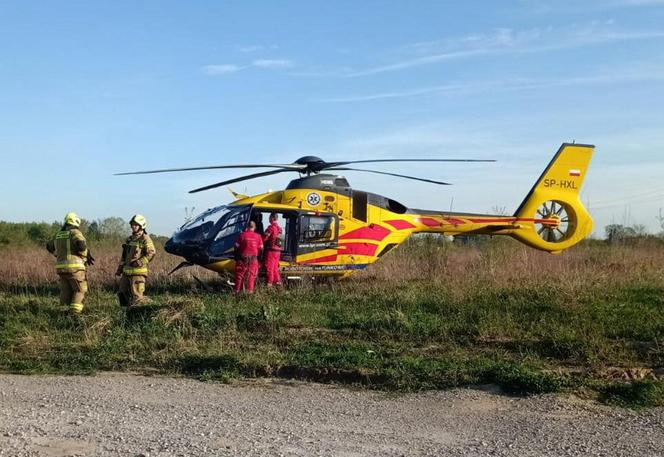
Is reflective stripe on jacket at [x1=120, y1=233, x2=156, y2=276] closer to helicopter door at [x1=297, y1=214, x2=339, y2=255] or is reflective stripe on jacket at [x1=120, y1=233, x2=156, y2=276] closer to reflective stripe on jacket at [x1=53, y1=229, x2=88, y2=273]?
reflective stripe on jacket at [x1=53, y1=229, x2=88, y2=273]

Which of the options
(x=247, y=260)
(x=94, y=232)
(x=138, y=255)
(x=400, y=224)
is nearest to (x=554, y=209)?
(x=400, y=224)

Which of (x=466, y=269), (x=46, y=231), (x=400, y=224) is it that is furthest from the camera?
(x=46, y=231)

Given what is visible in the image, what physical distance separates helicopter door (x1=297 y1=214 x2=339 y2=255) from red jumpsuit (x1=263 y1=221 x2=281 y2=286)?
2.00ft

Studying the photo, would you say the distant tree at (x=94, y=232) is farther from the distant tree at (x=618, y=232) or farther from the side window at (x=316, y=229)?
the distant tree at (x=618, y=232)

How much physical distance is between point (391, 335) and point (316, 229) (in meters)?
5.93

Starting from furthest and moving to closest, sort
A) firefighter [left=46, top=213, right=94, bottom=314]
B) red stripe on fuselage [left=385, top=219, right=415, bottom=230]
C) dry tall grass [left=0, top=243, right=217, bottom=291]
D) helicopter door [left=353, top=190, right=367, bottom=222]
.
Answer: dry tall grass [left=0, top=243, right=217, bottom=291] → red stripe on fuselage [left=385, top=219, right=415, bottom=230] → helicopter door [left=353, top=190, right=367, bottom=222] → firefighter [left=46, top=213, right=94, bottom=314]

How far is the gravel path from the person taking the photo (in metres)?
5.26

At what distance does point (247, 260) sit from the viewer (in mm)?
13969

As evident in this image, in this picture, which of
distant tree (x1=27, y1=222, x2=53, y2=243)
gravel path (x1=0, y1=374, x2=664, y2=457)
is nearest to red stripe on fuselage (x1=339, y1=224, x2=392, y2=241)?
gravel path (x1=0, y1=374, x2=664, y2=457)

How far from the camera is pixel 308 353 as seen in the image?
853 cm

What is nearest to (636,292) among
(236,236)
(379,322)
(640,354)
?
(640,354)

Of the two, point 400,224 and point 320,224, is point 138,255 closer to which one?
point 320,224

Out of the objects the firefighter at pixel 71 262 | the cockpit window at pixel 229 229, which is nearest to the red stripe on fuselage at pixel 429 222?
the cockpit window at pixel 229 229

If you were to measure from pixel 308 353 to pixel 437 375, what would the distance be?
6.01 feet
